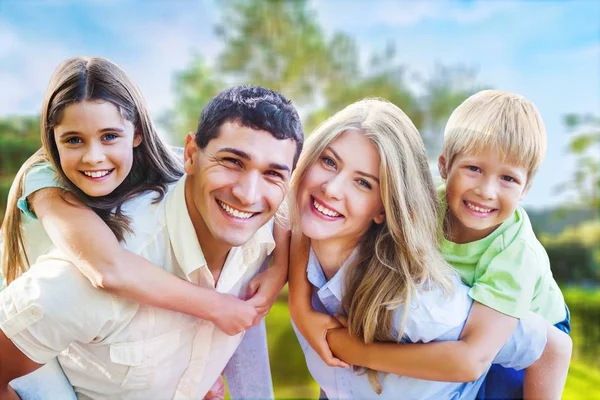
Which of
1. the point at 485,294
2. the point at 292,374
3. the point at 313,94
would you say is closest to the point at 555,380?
the point at 485,294

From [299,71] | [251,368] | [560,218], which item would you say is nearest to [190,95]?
[299,71]

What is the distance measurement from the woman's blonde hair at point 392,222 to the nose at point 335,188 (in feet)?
0.35

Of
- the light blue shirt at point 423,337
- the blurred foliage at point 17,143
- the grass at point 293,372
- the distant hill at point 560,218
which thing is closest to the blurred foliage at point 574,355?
the grass at point 293,372

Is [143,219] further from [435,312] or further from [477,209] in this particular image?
[477,209]

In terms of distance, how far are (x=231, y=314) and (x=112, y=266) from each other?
41 centimetres

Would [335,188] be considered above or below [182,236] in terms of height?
above

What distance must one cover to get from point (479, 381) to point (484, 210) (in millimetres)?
647

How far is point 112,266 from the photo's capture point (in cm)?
174

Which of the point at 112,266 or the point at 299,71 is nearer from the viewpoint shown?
the point at 112,266

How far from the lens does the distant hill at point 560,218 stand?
9547 mm

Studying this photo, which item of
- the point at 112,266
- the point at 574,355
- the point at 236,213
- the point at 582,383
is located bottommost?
the point at 582,383

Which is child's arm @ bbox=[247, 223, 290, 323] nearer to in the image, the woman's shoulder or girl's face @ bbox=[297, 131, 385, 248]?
girl's face @ bbox=[297, 131, 385, 248]

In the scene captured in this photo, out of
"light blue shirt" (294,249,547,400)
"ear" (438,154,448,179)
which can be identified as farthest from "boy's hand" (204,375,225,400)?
"ear" (438,154,448,179)

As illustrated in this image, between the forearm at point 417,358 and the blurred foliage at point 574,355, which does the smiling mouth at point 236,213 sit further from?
the blurred foliage at point 574,355
